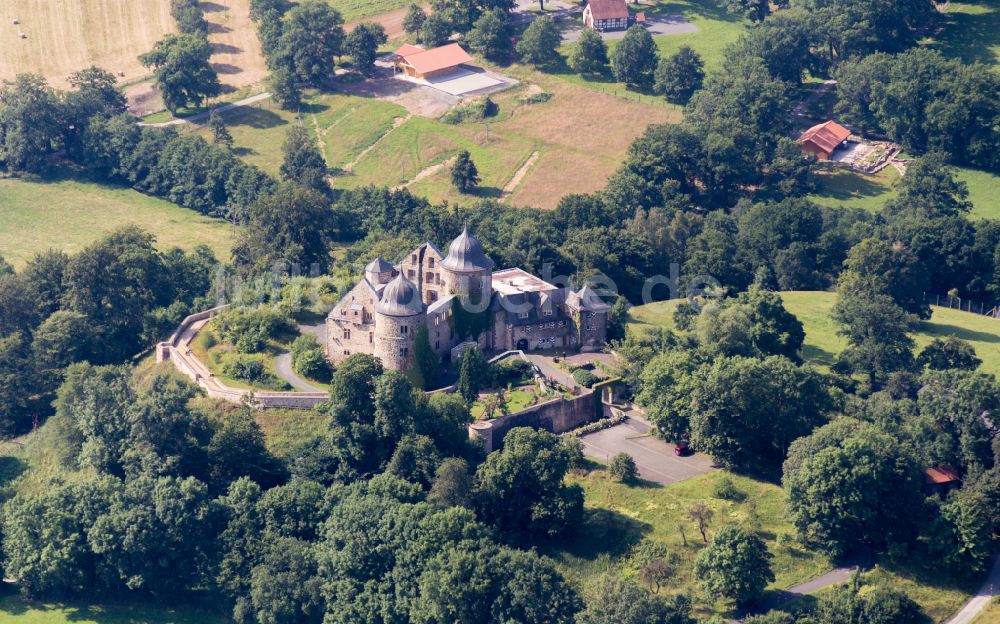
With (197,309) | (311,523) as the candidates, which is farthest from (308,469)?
(197,309)

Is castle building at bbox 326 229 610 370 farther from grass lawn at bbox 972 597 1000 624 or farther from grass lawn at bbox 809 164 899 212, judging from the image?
grass lawn at bbox 809 164 899 212

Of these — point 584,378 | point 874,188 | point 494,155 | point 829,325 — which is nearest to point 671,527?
point 584,378

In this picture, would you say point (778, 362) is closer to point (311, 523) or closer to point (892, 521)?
point (892, 521)

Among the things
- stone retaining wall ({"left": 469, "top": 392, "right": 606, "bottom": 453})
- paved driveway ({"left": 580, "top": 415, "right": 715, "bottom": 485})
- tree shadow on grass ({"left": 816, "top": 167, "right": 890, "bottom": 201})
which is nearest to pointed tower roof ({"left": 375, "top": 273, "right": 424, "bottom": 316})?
stone retaining wall ({"left": 469, "top": 392, "right": 606, "bottom": 453})

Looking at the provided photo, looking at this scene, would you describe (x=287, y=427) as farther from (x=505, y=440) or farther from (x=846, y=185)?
(x=846, y=185)

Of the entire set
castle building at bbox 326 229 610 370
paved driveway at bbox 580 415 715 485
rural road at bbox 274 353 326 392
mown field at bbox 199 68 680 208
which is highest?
castle building at bbox 326 229 610 370

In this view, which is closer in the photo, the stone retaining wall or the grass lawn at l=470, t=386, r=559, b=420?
the stone retaining wall

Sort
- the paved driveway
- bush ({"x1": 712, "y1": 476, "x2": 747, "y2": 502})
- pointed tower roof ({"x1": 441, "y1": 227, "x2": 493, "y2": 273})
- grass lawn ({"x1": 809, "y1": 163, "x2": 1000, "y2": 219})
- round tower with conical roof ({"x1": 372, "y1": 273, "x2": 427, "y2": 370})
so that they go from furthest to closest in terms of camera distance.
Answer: grass lawn ({"x1": 809, "y1": 163, "x2": 1000, "y2": 219}), pointed tower roof ({"x1": 441, "y1": 227, "x2": 493, "y2": 273}), round tower with conical roof ({"x1": 372, "y1": 273, "x2": 427, "y2": 370}), the paved driveway, bush ({"x1": 712, "y1": 476, "x2": 747, "y2": 502})
